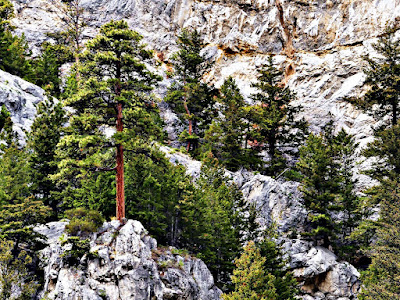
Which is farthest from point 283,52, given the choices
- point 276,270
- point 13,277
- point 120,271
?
point 13,277

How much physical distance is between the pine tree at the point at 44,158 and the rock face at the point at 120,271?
4.11 metres

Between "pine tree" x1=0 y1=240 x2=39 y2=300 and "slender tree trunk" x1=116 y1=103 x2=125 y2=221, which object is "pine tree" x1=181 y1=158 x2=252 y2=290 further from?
"pine tree" x1=0 y1=240 x2=39 y2=300

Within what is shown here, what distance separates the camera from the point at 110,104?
1861cm

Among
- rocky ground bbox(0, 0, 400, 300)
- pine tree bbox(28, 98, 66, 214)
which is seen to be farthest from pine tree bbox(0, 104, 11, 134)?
pine tree bbox(28, 98, 66, 214)

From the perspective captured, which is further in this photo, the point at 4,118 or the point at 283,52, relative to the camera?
the point at 283,52

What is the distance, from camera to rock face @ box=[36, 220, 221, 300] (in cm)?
1519

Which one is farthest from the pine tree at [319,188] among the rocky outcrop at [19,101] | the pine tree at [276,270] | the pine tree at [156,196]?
the rocky outcrop at [19,101]

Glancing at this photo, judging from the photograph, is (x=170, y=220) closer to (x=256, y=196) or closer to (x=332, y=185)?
(x=256, y=196)

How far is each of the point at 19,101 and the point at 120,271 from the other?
23890 millimetres

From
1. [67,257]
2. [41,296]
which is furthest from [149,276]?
[41,296]

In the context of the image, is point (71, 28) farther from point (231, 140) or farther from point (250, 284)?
point (250, 284)

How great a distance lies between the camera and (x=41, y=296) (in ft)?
51.5

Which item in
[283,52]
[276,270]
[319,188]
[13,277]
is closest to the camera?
[13,277]

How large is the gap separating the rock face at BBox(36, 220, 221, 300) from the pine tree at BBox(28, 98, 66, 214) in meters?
4.11
